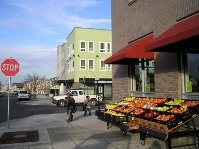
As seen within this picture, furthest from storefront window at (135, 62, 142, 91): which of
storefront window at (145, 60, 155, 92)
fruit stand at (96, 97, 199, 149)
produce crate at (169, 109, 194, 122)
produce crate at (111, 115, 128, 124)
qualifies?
produce crate at (169, 109, 194, 122)

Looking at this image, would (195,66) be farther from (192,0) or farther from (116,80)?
(116,80)

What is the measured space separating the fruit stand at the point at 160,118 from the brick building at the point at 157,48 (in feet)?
2.69

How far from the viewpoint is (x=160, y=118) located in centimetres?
888

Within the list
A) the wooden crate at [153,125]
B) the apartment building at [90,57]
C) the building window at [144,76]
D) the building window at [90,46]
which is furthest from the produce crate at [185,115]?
the building window at [90,46]

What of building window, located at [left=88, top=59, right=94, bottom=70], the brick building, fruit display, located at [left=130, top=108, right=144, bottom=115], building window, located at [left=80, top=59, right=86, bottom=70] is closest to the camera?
the brick building

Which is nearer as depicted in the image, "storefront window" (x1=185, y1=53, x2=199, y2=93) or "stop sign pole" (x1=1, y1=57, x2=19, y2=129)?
"storefront window" (x1=185, y1=53, x2=199, y2=93)

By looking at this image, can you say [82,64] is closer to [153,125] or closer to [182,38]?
[153,125]

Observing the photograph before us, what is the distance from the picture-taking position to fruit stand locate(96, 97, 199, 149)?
8.24m

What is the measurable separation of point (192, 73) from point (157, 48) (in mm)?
1700

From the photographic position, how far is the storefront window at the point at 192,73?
10.4 meters

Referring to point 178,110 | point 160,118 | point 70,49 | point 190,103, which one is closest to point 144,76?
point 190,103

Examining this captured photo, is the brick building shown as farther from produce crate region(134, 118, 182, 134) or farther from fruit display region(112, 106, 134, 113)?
produce crate region(134, 118, 182, 134)

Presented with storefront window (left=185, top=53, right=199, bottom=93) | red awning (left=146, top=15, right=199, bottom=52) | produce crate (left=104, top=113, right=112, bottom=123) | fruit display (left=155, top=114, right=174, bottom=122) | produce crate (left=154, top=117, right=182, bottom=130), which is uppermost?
red awning (left=146, top=15, right=199, bottom=52)

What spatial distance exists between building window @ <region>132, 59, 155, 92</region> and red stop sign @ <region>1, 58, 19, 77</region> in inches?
223
